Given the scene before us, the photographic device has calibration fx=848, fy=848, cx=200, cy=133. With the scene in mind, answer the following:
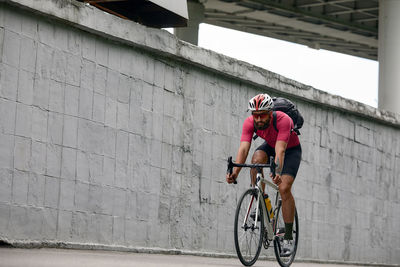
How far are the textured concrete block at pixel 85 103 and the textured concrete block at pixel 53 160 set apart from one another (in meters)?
0.57

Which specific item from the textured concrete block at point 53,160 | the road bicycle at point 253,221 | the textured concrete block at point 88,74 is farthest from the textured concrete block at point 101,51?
the road bicycle at point 253,221

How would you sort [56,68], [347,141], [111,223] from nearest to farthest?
[56,68]
[111,223]
[347,141]

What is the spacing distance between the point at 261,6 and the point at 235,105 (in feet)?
94.6

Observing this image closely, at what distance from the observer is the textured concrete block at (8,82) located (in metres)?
8.29

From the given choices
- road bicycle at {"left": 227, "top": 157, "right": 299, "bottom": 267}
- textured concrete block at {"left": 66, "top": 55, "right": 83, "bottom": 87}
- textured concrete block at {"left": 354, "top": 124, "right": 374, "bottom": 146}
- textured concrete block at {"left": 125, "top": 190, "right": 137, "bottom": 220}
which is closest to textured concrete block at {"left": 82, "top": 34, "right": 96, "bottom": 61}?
textured concrete block at {"left": 66, "top": 55, "right": 83, "bottom": 87}

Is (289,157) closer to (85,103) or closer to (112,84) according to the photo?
(112,84)

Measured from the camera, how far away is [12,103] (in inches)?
331

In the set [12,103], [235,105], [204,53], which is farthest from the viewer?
[235,105]

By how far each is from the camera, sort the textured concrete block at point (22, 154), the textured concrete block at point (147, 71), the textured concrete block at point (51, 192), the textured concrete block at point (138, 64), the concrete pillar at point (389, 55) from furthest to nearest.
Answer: the concrete pillar at point (389, 55) < the textured concrete block at point (147, 71) < the textured concrete block at point (138, 64) < the textured concrete block at point (51, 192) < the textured concrete block at point (22, 154)

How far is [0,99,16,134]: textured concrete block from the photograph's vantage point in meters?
8.26

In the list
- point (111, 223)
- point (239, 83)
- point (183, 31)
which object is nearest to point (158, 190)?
point (111, 223)

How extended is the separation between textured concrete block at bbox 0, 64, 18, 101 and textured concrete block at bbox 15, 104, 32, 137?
0.15 metres

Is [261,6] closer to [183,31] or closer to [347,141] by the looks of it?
[183,31]

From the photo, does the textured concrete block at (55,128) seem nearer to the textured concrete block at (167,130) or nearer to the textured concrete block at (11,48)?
the textured concrete block at (11,48)
